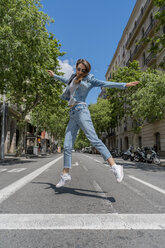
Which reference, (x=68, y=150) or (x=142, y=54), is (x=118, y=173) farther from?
(x=142, y=54)

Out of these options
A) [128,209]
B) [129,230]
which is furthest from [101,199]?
[129,230]

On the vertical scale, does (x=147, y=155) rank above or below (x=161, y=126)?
below

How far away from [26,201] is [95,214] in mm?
1084

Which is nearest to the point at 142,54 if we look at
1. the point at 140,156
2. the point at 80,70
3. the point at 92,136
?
the point at 140,156

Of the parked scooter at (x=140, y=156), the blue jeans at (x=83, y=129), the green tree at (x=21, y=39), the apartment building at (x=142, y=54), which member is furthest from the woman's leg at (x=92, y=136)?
the apartment building at (x=142, y=54)

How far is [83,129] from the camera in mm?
3607

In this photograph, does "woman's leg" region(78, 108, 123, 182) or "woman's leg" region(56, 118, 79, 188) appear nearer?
"woman's leg" region(78, 108, 123, 182)

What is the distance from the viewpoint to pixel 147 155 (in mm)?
16094

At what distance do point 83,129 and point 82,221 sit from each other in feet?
5.55

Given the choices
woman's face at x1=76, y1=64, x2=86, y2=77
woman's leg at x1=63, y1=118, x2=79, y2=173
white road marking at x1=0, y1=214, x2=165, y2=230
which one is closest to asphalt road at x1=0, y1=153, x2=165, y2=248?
white road marking at x1=0, y1=214, x2=165, y2=230

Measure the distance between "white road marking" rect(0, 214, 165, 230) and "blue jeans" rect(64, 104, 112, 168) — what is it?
1229 mm

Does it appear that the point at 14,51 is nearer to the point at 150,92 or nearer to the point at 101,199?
the point at 150,92

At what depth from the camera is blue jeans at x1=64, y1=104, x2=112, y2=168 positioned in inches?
137

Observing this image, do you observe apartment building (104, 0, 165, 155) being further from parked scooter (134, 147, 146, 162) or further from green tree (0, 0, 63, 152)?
green tree (0, 0, 63, 152)
